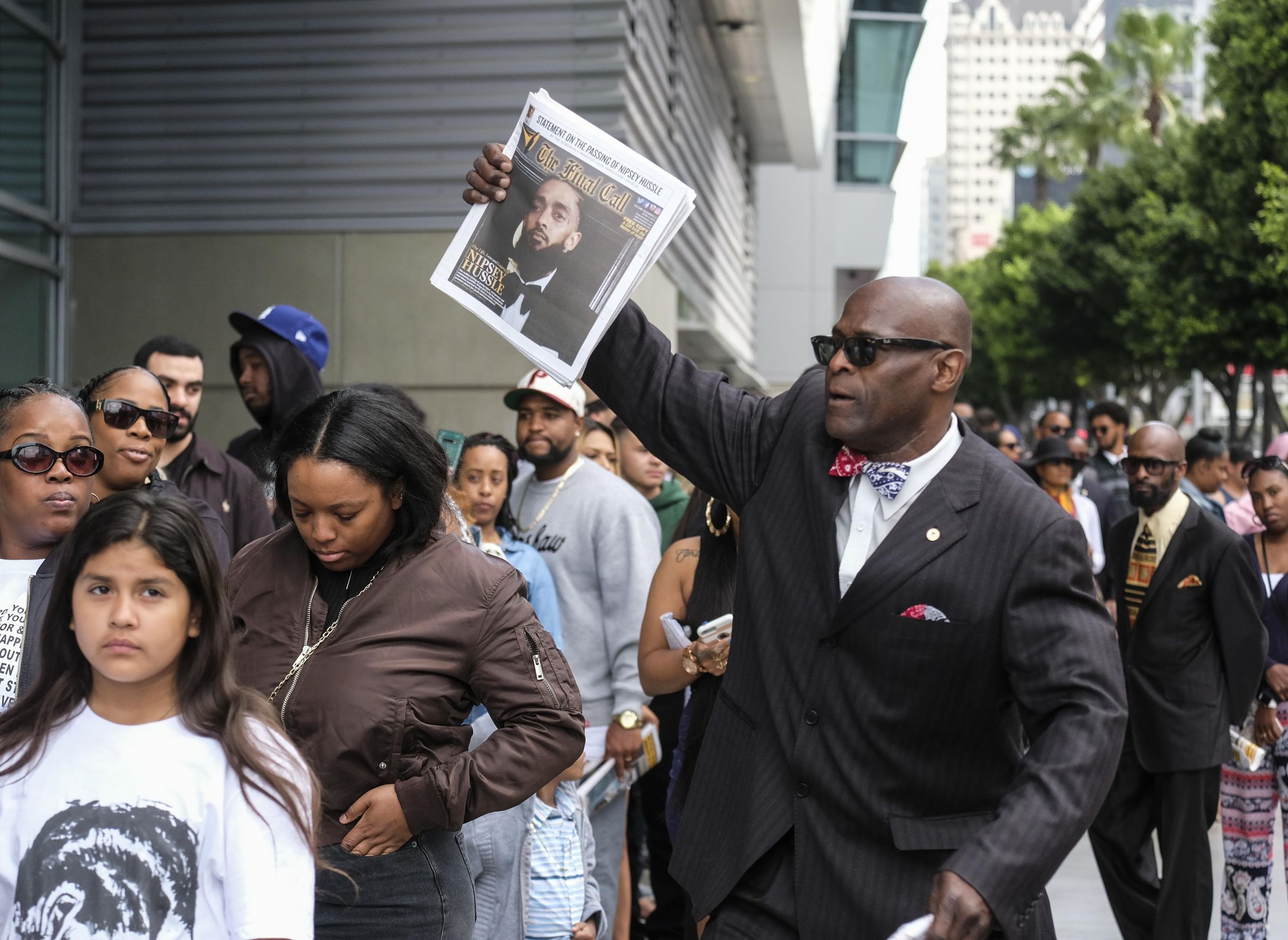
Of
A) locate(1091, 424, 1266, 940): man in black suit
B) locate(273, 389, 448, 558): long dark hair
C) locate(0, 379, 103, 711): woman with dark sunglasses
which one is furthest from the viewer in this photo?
locate(1091, 424, 1266, 940): man in black suit

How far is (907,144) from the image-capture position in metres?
36.1

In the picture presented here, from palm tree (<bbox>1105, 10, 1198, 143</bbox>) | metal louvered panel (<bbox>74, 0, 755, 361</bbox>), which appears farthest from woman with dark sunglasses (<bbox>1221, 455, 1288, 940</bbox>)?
palm tree (<bbox>1105, 10, 1198, 143</bbox>)

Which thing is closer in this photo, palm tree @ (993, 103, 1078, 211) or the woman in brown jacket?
the woman in brown jacket

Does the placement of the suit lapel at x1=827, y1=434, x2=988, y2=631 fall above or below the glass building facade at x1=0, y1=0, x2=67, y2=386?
below

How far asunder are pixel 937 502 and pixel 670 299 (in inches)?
474

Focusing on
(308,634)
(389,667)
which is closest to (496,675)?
(389,667)

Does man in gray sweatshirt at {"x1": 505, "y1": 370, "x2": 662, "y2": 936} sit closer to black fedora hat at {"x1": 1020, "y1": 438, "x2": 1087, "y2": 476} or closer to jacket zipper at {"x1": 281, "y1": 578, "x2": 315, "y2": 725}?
jacket zipper at {"x1": 281, "y1": 578, "x2": 315, "y2": 725}

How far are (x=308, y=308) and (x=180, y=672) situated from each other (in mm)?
8744

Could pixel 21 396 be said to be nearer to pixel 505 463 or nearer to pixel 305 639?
pixel 305 639

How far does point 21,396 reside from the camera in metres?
3.98

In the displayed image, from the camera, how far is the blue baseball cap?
651 cm

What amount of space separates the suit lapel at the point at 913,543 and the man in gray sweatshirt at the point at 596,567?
3.00 metres

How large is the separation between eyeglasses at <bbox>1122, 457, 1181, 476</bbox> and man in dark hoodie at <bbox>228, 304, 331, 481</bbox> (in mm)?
3892

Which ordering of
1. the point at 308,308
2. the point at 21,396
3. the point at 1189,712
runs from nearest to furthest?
the point at 21,396, the point at 1189,712, the point at 308,308
